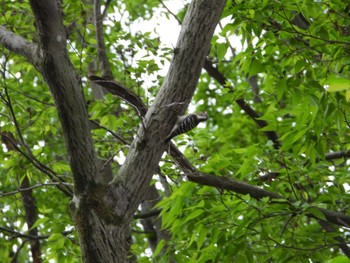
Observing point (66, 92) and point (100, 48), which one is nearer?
point (66, 92)

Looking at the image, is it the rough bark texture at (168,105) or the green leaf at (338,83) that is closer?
the green leaf at (338,83)

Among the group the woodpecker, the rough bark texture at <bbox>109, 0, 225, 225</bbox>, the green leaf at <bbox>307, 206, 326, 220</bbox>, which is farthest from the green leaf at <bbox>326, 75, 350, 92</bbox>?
the green leaf at <bbox>307, 206, 326, 220</bbox>

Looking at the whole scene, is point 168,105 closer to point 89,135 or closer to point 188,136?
point 89,135

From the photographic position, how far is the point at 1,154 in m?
7.16

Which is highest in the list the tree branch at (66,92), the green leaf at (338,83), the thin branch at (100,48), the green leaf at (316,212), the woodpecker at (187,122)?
the thin branch at (100,48)

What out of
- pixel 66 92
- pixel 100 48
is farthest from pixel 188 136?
pixel 66 92

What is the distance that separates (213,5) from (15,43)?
4.50ft

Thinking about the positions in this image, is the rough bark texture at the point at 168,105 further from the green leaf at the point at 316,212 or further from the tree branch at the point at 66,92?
the green leaf at the point at 316,212

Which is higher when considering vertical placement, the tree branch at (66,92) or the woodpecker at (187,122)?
the tree branch at (66,92)

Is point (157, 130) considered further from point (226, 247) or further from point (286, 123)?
point (286, 123)

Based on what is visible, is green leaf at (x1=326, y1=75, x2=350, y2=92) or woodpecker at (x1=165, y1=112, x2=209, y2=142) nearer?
green leaf at (x1=326, y1=75, x2=350, y2=92)

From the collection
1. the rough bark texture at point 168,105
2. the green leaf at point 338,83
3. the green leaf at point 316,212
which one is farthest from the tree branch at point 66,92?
the green leaf at point 338,83

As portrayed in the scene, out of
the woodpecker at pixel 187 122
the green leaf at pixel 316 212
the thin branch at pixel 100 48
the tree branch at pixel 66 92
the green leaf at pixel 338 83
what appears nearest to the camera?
the green leaf at pixel 338 83

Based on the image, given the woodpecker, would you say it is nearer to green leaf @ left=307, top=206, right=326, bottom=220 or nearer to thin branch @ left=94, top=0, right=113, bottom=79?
thin branch @ left=94, top=0, right=113, bottom=79
